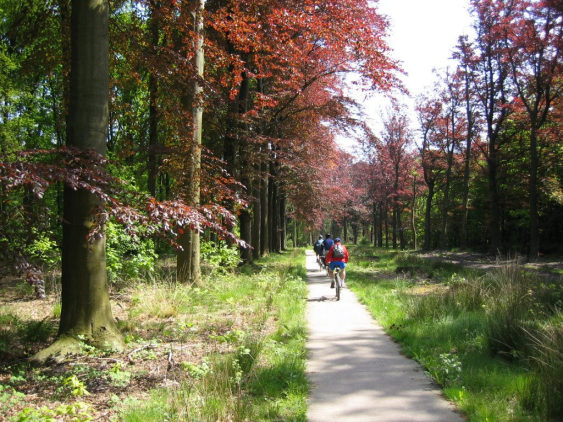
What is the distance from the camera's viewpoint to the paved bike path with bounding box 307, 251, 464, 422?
4.20m

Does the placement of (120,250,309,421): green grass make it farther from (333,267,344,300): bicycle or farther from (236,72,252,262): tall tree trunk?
(236,72,252,262): tall tree trunk

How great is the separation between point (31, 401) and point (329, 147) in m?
20.8

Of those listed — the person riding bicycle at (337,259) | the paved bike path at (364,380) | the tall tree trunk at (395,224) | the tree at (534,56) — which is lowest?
the paved bike path at (364,380)

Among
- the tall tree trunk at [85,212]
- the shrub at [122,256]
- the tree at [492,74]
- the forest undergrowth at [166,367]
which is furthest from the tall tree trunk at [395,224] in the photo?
the tall tree trunk at [85,212]

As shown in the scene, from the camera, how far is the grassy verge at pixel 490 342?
4.17 m

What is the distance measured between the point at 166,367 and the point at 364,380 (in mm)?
2474

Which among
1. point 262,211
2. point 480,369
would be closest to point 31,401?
point 480,369

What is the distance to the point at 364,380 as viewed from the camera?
5.20 metres

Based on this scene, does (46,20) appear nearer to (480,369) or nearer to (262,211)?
(480,369)

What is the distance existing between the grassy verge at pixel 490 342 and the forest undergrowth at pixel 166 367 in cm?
181

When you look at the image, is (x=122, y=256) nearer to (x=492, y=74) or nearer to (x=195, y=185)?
(x=195, y=185)

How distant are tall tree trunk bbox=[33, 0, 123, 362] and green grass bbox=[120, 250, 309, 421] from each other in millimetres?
1646

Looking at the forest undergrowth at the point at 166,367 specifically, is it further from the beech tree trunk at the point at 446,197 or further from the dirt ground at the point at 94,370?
the beech tree trunk at the point at 446,197

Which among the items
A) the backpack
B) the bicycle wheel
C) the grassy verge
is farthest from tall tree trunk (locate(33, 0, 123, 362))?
the backpack
